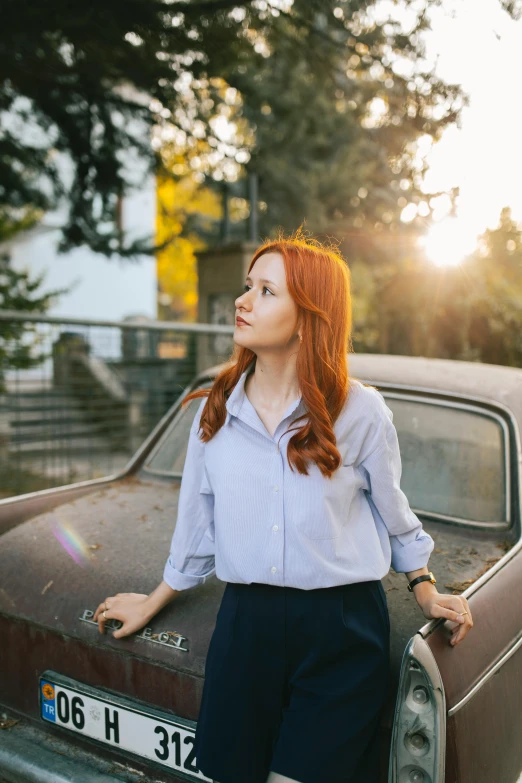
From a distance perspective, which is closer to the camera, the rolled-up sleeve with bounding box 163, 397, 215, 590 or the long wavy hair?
the long wavy hair

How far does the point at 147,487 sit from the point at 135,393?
4835 millimetres

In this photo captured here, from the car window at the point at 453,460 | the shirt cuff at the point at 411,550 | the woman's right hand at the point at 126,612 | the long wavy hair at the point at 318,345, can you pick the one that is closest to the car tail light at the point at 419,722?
the shirt cuff at the point at 411,550

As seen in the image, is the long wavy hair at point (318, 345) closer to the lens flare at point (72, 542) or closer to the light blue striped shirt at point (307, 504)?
the light blue striped shirt at point (307, 504)

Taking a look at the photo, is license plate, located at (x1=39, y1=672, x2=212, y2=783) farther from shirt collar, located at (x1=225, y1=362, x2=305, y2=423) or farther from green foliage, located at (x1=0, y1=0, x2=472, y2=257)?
green foliage, located at (x1=0, y1=0, x2=472, y2=257)

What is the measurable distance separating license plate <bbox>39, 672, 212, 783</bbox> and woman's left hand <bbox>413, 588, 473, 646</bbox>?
737mm

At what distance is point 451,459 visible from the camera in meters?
2.98

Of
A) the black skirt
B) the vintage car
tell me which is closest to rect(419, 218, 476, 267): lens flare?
the vintage car

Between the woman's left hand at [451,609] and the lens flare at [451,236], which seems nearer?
the woman's left hand at [451,609]

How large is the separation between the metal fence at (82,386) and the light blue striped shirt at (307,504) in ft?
13.7

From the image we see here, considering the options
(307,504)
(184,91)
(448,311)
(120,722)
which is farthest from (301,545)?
(448,311)

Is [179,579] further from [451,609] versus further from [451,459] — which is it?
[451,459]

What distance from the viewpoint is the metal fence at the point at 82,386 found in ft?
21.1

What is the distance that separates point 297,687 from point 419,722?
11.8 inches

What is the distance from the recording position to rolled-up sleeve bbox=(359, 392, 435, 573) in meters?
1.84
